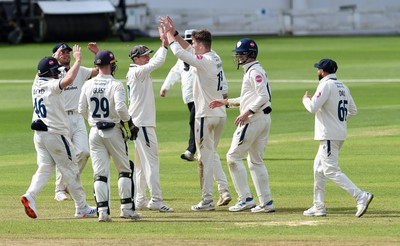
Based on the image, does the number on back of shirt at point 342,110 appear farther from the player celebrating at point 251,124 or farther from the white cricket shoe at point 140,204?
the white cricket shoe at point 140,204

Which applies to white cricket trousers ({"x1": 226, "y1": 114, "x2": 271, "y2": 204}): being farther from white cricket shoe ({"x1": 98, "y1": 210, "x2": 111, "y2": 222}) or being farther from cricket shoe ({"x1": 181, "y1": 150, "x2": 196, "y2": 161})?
cricket shoe ({"x1": 181, "y1": 150, "x2": 196, "y2": 161})

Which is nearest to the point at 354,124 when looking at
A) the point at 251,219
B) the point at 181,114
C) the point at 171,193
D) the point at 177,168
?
the point at 181,114

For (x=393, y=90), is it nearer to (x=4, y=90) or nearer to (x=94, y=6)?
(x=4, y=90)

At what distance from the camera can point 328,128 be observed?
47.1 feet

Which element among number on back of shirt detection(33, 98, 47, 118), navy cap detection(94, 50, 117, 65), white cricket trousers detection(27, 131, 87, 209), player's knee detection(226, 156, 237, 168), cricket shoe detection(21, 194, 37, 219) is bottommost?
cricket shoe detection(21, 194, 37, 219)

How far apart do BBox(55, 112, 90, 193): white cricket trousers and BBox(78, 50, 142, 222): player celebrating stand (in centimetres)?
214

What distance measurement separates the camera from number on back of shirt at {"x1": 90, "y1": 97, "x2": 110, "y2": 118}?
1409 cm

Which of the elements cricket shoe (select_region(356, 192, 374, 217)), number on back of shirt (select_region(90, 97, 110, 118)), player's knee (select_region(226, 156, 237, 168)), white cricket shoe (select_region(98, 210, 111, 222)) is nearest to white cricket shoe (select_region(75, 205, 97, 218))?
white cricket shoe (select_region(98, 210, 111, 222))

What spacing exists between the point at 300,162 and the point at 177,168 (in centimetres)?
222

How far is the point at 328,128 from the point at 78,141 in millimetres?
4079

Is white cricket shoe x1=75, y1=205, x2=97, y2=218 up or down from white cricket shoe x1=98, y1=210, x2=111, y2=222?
down

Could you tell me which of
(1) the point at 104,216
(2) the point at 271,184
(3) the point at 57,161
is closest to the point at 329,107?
(1) the point at 104,216

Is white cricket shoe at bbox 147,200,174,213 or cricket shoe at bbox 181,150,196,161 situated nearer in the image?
white cricket shoe at bbox 147,200,174,213

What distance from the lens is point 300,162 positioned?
1981 cm
